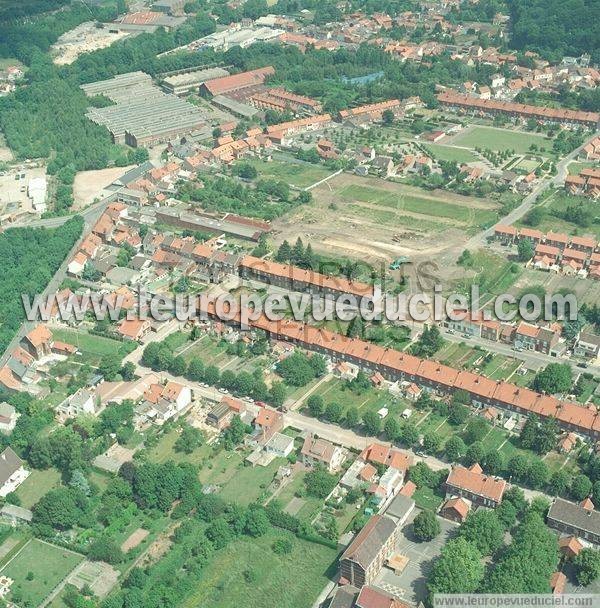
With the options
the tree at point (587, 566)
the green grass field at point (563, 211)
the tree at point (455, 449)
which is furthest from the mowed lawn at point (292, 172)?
the tree at point (587, 566)

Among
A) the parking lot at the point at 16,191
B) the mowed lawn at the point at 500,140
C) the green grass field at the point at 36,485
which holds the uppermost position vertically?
the parking lot at the point at 16,191

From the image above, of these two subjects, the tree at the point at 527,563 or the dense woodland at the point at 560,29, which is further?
the dense woodland at the point at 560,29

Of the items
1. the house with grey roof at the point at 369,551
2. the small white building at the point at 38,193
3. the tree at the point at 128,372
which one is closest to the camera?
the house with grey roof at the point at 369,551

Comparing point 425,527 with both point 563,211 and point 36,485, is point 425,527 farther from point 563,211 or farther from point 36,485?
point 563,211

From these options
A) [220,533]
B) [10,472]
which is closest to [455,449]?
[220,533]

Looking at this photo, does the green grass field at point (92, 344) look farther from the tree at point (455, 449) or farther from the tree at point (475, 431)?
the tree at point (475, 431)

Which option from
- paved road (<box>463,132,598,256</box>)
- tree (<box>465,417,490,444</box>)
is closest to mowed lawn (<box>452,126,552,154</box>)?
paved road (<box>463,132,598,256</box>)

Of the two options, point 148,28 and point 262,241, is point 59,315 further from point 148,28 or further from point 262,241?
point 148,28
